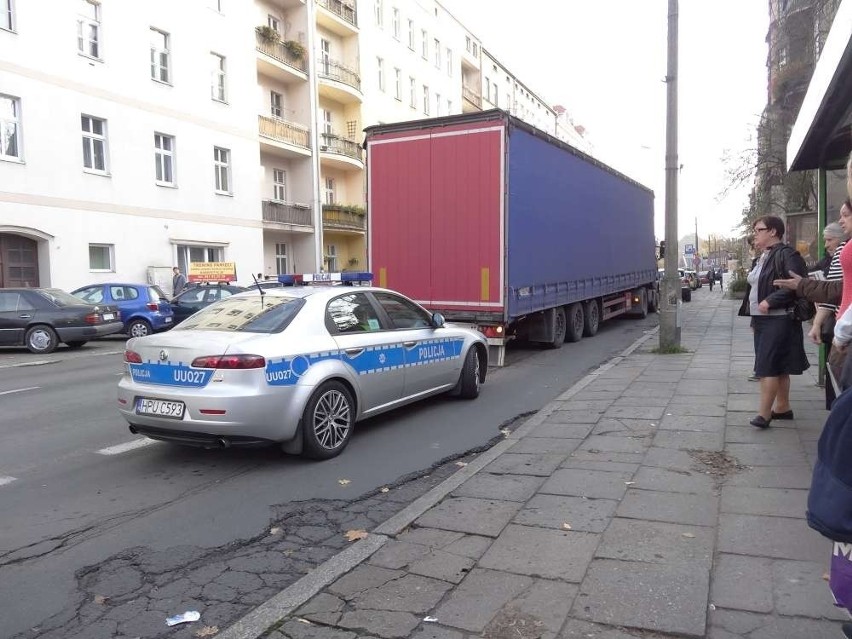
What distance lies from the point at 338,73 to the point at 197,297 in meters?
18.7

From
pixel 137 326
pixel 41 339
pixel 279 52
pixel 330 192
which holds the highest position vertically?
pixel 279 52

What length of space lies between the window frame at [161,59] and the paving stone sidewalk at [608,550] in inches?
845

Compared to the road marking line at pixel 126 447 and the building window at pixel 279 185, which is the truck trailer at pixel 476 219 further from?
the building window at pixel 279 185

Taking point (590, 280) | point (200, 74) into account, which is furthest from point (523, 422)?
point (200, 74)

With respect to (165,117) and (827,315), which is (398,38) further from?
(827,315)

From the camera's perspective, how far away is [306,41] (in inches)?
1187

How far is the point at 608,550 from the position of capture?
365 cm

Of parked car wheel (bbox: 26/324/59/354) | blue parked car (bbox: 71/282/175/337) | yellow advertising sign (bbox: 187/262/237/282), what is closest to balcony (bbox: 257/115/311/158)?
yellow advertising sign (bbox: 187/262/237/282)

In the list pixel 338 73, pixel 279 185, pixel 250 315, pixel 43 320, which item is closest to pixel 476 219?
pixel 250 315

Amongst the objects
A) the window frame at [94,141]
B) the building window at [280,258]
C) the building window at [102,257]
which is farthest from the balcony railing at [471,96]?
the building window at [102,257]

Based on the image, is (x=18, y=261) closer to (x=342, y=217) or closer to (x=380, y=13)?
(x=342, y=217)

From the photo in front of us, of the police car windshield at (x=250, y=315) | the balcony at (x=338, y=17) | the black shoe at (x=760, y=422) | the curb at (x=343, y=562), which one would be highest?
the balcony at (x=338, y=17)

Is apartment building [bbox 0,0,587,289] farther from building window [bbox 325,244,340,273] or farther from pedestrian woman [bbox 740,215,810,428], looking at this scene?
pedestrian woman [bbox 740,215,810,428]

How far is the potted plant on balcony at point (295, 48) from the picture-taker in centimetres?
2920
